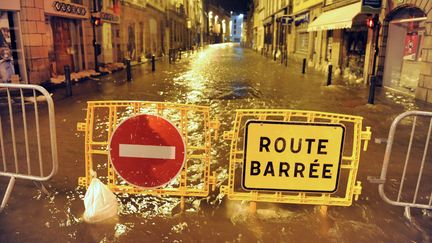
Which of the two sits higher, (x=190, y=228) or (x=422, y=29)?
(x=422, y=29)

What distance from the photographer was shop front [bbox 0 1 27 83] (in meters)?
12.2

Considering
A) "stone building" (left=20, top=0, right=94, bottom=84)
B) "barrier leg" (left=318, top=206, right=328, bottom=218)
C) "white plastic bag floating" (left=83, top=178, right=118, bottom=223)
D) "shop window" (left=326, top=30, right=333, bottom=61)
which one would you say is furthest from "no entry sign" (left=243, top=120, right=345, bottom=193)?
"shop window" (left=326, top=30, right=333, bottom=61)

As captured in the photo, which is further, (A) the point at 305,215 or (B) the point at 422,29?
(B) the point at 422,29

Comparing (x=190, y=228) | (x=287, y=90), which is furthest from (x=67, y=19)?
(x=190, y=228)

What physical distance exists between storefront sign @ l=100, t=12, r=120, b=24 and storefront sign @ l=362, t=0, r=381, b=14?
13174mm

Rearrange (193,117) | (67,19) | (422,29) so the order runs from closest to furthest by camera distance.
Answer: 1. (193,117)
2. (422,29)
3. (67,19)

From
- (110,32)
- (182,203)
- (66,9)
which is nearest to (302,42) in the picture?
(110,32)

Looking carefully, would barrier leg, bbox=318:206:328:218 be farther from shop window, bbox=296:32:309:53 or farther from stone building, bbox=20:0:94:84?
shop window, bbox=296:32:309:53

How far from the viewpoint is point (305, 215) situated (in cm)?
408

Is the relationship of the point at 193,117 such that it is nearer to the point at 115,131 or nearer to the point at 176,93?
the point at 176,93

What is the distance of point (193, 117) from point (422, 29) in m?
9.10

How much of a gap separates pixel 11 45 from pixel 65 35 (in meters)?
4.65

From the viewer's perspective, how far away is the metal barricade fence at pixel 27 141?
4.30m

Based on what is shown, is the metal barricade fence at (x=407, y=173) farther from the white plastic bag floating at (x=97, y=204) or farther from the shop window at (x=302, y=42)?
the shop window at (x=302, y=42)
